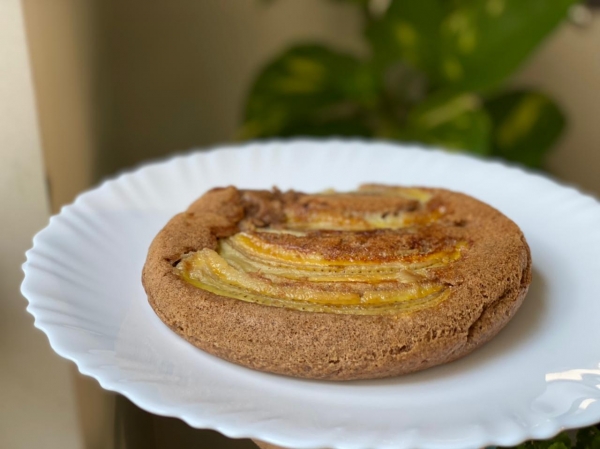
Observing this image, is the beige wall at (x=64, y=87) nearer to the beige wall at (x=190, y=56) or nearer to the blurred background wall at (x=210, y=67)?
the blurred background wall at (x=210, y=67)

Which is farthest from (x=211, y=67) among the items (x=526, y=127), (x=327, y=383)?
(x=327, y=383)

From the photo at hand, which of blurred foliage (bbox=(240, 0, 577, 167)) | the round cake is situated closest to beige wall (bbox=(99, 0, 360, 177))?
blurred foliage (bbox=(240, 0, 577, 167))

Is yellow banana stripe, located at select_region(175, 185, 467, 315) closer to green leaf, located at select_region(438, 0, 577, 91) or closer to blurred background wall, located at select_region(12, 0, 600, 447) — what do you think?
green leaf, located at select_region(438, 0, 577, 91)

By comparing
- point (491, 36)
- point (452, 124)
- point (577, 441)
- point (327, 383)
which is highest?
point (491, 36)

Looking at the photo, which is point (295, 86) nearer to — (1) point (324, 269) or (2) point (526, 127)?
(2) point (526, 127)

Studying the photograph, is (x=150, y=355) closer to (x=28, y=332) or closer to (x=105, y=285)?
(x=105, y=285)

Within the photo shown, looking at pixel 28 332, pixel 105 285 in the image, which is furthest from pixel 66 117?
pixel 105 285

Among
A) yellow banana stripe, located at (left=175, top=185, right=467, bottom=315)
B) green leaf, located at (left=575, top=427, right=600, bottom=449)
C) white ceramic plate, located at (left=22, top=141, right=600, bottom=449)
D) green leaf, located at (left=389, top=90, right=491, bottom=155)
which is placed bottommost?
green leaf, located at (left=575, top=427, right=600, bottom=449)
